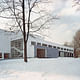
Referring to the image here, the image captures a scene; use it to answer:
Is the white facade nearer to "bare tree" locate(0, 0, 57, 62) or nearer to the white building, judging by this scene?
the white building

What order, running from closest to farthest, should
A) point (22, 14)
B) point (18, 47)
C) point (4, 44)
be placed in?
point (22, 14)
point (4, 44)
point (18, 47)

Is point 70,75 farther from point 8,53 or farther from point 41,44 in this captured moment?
point 41,44

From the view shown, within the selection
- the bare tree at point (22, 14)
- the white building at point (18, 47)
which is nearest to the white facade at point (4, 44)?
the white building at point (18, 47)

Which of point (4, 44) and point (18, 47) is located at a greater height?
point (4, 44)

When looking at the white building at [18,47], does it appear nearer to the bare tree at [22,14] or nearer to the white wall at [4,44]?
the white wall at [4,44]

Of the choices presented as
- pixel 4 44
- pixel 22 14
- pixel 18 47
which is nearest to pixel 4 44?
pixel 4 44

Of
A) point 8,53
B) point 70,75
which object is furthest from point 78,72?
point 8,53

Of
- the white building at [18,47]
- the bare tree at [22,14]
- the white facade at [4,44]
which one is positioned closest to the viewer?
the bare tree at [22,14]

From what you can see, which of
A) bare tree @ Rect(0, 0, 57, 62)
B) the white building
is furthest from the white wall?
bare tree @ Rect(0, 0, 57, 62)

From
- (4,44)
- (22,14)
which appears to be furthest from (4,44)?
(22,14)

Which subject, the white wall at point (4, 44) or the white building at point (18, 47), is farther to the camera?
the white building at point (18, 47)

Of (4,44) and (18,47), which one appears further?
(18,47)

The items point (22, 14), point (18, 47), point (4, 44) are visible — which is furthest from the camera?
point (18, 47)

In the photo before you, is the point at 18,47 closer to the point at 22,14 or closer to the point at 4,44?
the point at 4,44
